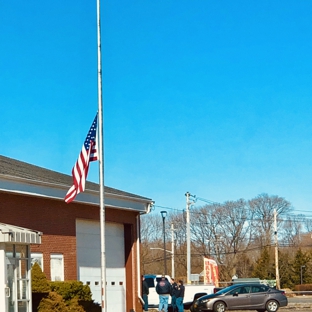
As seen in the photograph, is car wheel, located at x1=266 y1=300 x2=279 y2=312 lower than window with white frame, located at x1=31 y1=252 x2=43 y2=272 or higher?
lower

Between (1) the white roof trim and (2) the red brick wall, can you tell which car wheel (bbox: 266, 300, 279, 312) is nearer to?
(2) the red brick wall

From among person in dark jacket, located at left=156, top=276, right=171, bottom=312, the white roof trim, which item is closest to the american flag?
the white roof trim

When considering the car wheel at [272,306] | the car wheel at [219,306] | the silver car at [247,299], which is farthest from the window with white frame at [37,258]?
the car wheel at [272,306]

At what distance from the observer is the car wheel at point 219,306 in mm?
30281

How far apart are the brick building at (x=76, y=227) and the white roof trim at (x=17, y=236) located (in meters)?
2.49

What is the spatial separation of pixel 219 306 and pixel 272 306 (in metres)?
2.69

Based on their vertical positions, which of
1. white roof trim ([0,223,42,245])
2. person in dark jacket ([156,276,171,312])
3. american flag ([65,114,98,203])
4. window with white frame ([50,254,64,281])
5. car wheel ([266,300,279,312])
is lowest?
car wheel ([266,300,279,312])

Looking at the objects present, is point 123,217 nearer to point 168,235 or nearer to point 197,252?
point 197,252

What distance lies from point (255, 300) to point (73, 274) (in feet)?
40.7

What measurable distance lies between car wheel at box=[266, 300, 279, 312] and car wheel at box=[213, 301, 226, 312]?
2.22 meters

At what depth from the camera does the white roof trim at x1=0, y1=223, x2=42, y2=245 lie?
1482 centimetres

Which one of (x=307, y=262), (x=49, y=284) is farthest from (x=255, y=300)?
(x=307, y=262)

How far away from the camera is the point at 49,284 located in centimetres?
1859

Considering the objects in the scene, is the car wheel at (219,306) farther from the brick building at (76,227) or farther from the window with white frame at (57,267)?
the window with white frame at (57,267)
